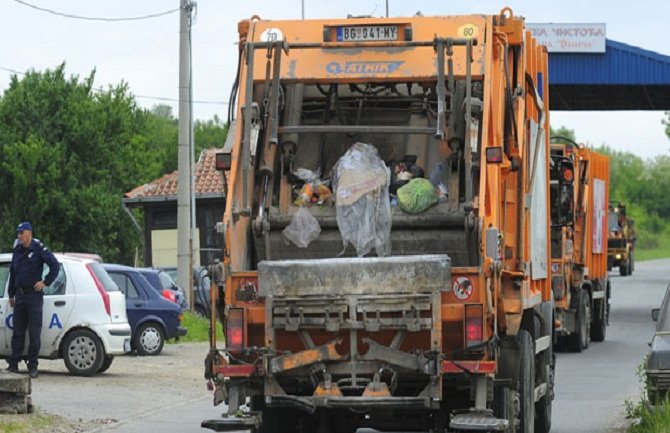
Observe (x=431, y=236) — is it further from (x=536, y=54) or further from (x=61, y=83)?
(x=61, y=83)

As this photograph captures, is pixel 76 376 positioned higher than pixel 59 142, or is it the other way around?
pixel 59 142

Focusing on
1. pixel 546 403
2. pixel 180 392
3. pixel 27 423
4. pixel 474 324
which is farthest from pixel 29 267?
pixel 474 324

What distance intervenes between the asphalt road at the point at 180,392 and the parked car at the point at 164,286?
916 mm

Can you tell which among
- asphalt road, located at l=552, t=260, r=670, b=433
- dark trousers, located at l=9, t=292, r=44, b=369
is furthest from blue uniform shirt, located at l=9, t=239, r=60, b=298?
asphalt road, located at l=552, t=260, r=670, b=433

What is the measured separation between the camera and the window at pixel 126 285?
87.1 feet

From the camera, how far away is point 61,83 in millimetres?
57531

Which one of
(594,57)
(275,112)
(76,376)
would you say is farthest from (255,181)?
(594,57)

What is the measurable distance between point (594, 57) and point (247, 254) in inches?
1231

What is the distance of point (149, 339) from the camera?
26.5 metres

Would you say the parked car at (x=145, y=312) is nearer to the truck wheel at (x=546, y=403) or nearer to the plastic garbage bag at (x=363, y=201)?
the truck wheel at (x=546, y=403)

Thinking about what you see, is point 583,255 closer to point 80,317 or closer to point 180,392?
point 180,392

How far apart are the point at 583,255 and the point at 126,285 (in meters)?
7.53

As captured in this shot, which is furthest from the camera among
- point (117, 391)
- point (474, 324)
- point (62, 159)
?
point (62, 159)

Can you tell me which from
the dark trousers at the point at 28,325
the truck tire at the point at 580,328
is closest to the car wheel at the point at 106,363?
the dark trousers at the point at 28,325
